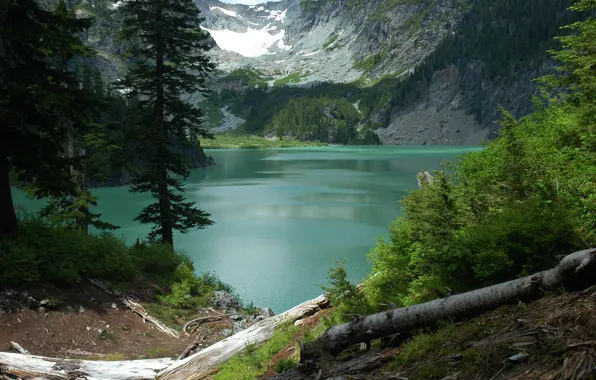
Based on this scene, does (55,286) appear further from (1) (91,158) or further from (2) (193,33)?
(2) (193,33)

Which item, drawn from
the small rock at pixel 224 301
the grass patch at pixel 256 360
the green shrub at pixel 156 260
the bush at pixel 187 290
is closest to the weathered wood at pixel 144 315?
the bush at pixel 187 290

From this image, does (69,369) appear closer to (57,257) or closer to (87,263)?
(57,257)

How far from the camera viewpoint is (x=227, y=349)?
895cm

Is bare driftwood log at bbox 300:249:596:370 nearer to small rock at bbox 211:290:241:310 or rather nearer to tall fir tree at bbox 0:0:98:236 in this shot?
A: tall fir tree at bbox 0:0:98:236

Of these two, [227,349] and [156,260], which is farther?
[156,260]

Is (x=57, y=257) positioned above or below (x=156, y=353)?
above

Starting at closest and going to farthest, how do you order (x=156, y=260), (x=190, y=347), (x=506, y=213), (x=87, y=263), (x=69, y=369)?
1. (x=506, y=213)
2. (x=69, y=369)
3. (x=190, y=347)
4. (x=87, y=263)
5. (x=156, y=260)

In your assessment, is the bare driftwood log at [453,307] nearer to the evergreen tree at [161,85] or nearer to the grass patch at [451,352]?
the grass patch at [451,352]

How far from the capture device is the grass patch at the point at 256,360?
7324 millimetres

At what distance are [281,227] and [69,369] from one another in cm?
3115

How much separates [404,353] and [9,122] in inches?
497

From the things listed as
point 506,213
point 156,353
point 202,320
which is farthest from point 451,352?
point 202,320

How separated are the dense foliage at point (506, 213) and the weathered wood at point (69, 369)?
4458 millimetres

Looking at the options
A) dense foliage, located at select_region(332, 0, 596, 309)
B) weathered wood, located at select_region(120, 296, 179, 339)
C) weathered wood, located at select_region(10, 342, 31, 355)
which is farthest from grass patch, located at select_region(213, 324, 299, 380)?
weathered wood, located at select_region(120, 296, 179, 339)
